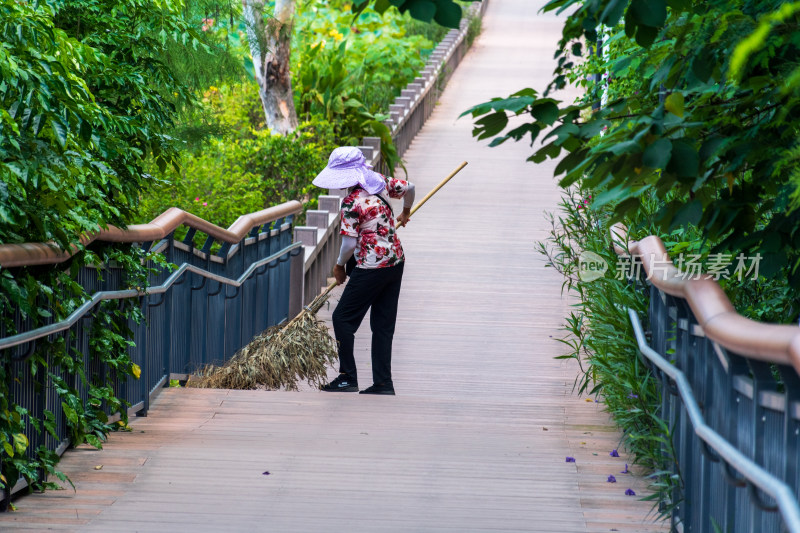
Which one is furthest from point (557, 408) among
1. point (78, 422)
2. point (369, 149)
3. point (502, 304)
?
point (369, 149)

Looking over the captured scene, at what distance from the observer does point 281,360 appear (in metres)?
7.79

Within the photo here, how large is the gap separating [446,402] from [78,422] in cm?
247

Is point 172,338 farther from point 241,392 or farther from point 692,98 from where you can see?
point 692,98

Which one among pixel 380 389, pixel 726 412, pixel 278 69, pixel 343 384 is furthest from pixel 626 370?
pixel 278 69

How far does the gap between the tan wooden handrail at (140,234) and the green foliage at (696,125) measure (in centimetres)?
174

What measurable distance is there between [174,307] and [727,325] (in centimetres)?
427

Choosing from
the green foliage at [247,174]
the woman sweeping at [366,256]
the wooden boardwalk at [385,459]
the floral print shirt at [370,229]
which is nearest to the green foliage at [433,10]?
the wooden boardwalk at [385,459]

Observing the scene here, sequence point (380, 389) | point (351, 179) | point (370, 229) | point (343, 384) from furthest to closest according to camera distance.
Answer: point (343, 384)
point (380, 389)
point (370, 229)
point (351, 179)

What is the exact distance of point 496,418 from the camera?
20.5 ft

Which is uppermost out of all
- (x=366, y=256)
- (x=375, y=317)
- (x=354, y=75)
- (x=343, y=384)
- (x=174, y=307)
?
(x=354, y=75)

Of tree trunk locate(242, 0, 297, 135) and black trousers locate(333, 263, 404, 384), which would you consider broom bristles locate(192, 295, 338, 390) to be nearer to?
black trousers locate(333, 263, 404, 384)

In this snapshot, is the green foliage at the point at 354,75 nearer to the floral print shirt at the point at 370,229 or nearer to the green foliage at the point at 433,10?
the floral print shirt at the point at 370,229

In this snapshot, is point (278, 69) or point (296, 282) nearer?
point (296, 282)

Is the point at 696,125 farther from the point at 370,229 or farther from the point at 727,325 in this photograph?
Answer: the point at 370,229
